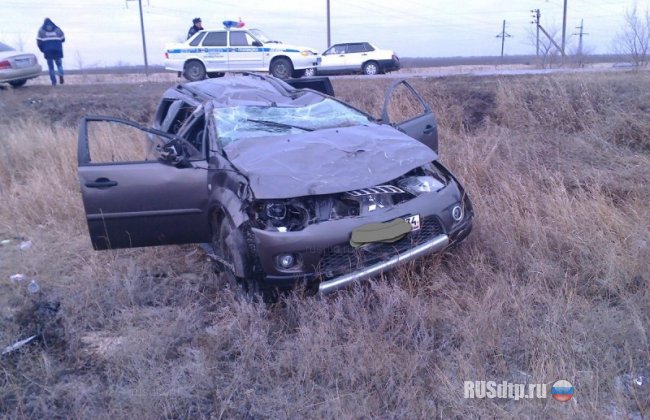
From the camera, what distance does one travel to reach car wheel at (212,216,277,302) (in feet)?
13.4

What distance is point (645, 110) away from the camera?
9.27 meters

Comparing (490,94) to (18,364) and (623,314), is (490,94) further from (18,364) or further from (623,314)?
(18,364)

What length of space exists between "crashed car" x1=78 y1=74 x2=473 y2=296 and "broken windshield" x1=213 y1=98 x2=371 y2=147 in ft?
0.06

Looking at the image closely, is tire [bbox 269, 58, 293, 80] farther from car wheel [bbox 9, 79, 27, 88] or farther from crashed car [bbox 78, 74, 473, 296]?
crashed car [bbox 78, 74, 473, 296]

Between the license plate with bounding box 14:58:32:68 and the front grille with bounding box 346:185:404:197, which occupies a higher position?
the license plate with bounding box 14:58:32:68

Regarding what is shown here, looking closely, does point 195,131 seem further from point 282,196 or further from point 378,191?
point 378,191

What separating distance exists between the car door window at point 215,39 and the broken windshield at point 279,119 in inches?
464

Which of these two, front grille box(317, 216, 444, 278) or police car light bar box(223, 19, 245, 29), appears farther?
police car light bar box(223, 19, 245, 29)

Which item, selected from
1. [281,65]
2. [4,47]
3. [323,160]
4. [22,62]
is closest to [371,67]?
[281,65]

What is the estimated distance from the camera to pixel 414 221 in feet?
13.9

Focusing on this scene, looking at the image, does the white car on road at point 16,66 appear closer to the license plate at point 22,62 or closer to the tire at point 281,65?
the license plate at point 22,62

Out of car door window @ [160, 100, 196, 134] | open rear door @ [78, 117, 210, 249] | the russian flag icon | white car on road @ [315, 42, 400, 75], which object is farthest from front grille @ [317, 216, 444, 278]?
white car on road @ [315, 42, 400, 75]

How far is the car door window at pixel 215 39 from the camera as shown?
1689 cm

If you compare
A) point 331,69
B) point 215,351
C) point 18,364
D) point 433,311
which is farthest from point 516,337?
point 331,69
